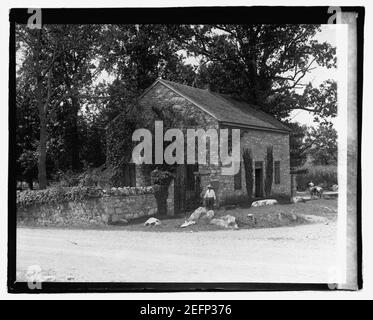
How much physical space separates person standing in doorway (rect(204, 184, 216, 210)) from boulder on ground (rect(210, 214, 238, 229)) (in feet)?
1.12

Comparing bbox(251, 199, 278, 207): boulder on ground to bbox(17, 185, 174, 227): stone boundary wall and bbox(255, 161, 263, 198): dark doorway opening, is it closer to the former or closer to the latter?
bbox(255, 161, 263, 198): dark doorway opening

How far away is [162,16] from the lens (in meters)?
11.2

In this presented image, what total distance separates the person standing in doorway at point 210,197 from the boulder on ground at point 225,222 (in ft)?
1.12

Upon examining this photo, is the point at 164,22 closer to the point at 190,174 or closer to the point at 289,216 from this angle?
the point at 190,174

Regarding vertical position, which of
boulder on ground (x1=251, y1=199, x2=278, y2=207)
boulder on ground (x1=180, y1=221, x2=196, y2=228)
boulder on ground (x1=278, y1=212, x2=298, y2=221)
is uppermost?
boulder on ground (x1=251, y1=199, x2=278, y2=207)

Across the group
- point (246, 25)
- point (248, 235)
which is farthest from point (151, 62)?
point (248, 235)

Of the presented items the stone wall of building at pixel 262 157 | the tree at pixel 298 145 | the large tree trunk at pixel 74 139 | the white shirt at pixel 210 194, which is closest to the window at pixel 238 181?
the stone wall of building at pixel 262 157

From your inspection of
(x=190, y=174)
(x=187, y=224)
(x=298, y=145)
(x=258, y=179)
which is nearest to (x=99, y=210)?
(x=187, y=224)

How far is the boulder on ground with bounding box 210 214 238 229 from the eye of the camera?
1177cm

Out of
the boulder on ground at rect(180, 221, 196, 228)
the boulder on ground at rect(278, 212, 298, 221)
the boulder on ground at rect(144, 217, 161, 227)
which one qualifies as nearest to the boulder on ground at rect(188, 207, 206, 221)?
the boulder on ground at rect(180, 221, 196, 228)

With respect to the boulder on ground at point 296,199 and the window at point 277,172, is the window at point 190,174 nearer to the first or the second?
the window at point 277,172

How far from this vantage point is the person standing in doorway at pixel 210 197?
1200 cm
